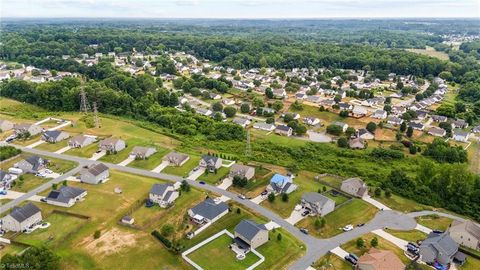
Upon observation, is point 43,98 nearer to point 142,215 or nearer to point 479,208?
point 142,215

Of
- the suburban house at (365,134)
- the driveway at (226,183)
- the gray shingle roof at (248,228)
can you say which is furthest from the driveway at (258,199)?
the suburban house at (365,134)

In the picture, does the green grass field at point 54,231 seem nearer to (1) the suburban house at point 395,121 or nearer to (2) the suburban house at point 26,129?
(2) the suburban house at point 26,129

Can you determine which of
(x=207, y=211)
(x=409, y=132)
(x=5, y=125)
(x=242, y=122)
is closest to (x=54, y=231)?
(x=207, y=211)

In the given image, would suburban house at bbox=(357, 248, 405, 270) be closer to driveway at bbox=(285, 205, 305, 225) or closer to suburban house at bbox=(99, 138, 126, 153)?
driveway at bbox=(285, 205, 305, 225)

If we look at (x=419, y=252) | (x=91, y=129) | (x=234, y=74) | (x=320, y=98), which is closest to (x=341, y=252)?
(x=419, y=252)

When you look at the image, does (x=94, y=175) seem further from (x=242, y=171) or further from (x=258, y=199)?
(x=258, y=199)

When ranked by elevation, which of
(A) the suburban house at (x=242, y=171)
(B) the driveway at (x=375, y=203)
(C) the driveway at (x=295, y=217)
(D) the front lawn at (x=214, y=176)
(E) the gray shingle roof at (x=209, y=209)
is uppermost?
(A) the suburban house at (x=242, y=171)
